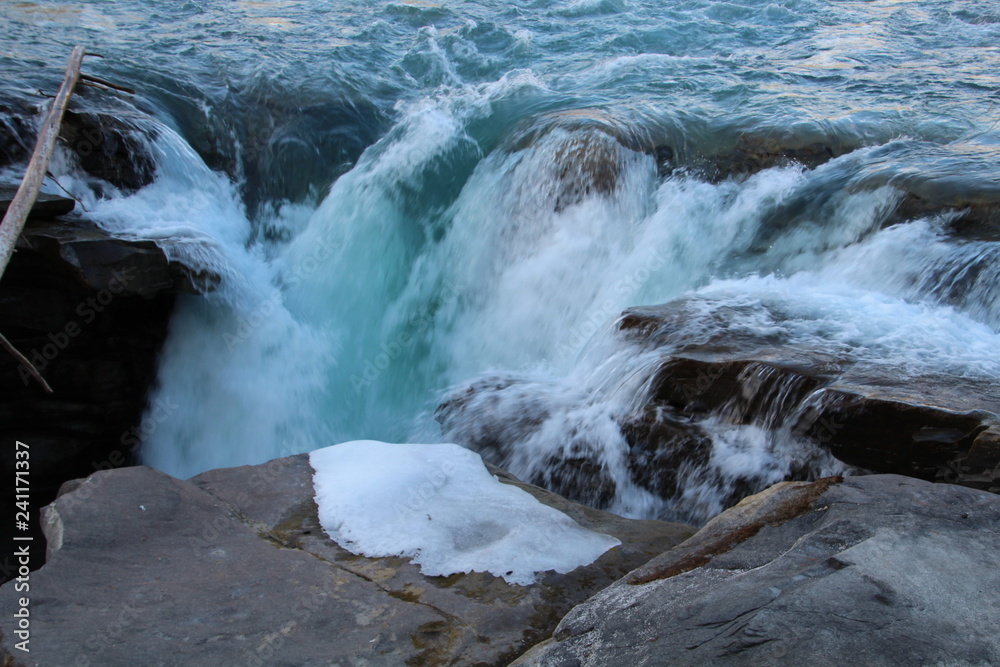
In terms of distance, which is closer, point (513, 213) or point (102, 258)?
point (102, 258)

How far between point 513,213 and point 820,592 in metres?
5.79

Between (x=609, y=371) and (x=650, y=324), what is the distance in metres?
0.44

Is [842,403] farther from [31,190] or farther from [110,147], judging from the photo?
[110,147]

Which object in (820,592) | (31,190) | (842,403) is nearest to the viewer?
(820,592)

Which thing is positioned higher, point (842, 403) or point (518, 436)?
point (842, 403)

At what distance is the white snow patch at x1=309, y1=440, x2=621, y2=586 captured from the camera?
3254 mm

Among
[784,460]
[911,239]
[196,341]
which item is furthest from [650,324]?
[196,341]

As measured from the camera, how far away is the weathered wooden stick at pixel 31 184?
12.9ft

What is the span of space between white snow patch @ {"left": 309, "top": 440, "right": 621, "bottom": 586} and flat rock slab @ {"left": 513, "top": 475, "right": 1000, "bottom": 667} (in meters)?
0.67

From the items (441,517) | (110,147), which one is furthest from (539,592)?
(110,147)

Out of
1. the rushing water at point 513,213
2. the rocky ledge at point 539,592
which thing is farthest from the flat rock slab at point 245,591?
the rushing water at point 513,213

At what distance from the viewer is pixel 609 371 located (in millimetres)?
4977

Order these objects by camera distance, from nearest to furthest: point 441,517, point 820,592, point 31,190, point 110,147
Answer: point 820,592 < point 441,517 < point 31,190 < point 110,147

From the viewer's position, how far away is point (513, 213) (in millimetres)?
7555
